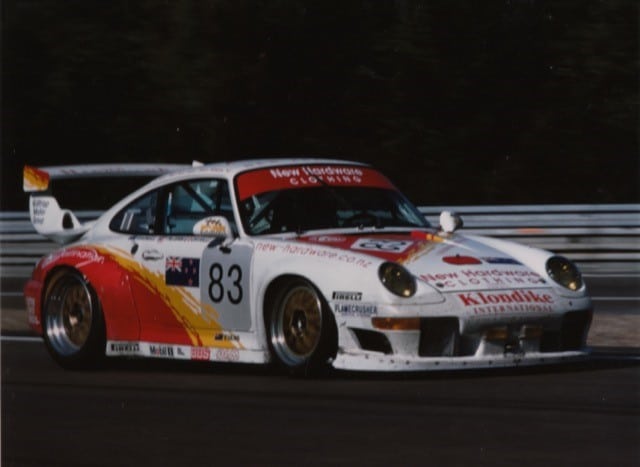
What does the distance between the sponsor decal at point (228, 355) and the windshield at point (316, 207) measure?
698mm

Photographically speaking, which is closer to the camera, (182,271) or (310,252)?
(310,252)

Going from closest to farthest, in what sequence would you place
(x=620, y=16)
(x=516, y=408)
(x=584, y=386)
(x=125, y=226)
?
(x=516, y=408) → (x=584, y=386) → (x=125, y=226) → (x=620, y=16)

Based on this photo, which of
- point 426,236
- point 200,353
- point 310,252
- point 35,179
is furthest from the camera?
point 35,179

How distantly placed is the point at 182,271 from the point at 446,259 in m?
1.70

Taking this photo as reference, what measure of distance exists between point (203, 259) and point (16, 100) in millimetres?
14932

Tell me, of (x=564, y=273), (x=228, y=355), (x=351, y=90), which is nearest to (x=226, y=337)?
(x=228, y=355)

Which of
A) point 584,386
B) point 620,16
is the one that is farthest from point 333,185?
point 620,16

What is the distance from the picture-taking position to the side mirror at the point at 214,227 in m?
9.34

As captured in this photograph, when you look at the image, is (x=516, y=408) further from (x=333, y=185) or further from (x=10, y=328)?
(x=10, y=328)

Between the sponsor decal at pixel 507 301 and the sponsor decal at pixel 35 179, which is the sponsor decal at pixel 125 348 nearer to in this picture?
the sponsor decal at pixel 35 179

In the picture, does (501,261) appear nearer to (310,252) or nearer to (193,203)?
(310,252)

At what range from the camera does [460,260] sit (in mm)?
8945

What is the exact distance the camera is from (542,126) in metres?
22.5

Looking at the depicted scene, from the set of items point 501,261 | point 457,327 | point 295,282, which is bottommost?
point 457,327
